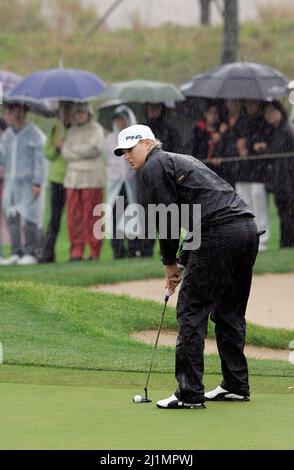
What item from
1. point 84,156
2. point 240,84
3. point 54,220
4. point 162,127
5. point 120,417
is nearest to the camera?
point 120,417

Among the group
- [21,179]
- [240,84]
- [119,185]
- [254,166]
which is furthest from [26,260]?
[240,84]

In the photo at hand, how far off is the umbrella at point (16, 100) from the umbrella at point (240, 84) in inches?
82.9

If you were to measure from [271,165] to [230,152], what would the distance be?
633 millimetres

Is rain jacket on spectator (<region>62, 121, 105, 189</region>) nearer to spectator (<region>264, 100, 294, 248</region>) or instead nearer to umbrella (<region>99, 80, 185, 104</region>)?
umbrella (<region>99, 80, 185, 104</region>)

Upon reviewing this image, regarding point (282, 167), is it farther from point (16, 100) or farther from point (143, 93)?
point (16, 100)

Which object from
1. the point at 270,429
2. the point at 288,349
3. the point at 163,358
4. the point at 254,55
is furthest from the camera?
the point at 254,55

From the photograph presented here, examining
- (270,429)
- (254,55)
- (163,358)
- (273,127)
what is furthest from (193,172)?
(254,55)

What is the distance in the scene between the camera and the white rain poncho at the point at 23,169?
2064cm

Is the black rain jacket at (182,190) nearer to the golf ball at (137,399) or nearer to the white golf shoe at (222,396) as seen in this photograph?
the golf ball at (137,399)

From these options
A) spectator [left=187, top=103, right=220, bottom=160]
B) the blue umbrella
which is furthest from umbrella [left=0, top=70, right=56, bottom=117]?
spectator [left=187, top=103, right=220, bottom=160]

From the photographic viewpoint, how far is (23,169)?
2080 cm

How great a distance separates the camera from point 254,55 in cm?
3538

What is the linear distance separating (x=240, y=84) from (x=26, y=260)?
4.06 meters

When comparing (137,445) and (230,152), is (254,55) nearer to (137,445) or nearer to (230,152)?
(230,152)
